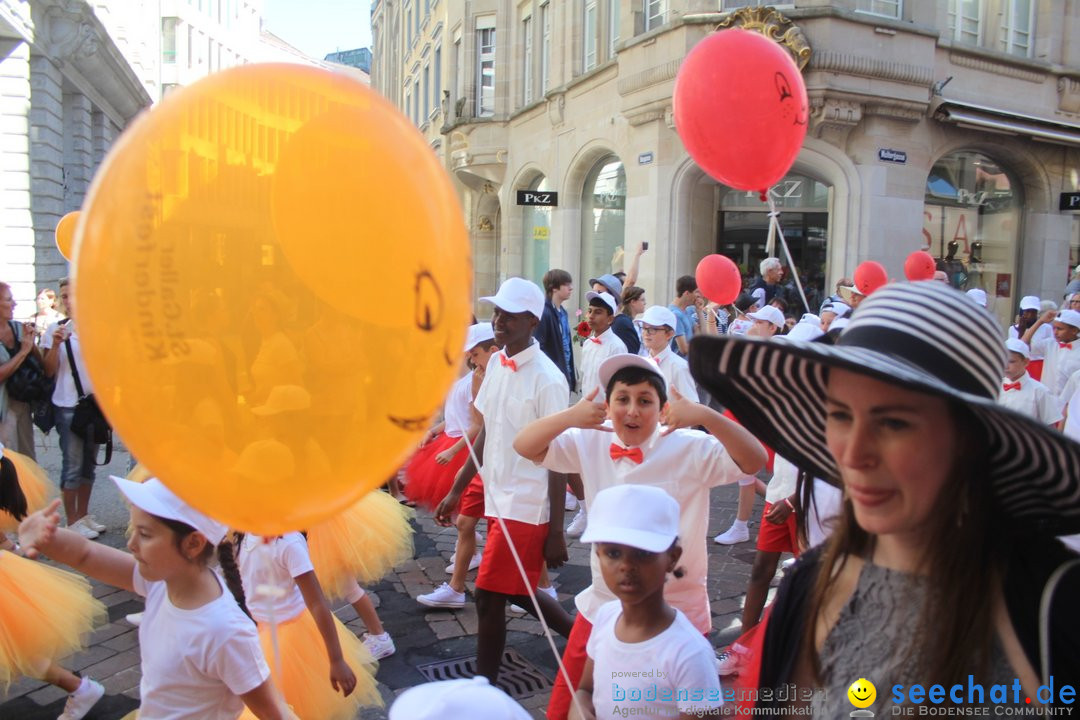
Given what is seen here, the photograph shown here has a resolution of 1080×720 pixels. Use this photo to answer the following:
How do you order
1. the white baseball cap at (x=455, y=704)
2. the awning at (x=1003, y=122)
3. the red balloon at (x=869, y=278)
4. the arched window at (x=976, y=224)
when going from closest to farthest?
the white baseball cap at (x=455, y=704) → the red balloon at (x=869, y=278) → the awning at (x=1003, y=122) → the arched window at (x=976, y=224)

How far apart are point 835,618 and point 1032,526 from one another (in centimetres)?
36

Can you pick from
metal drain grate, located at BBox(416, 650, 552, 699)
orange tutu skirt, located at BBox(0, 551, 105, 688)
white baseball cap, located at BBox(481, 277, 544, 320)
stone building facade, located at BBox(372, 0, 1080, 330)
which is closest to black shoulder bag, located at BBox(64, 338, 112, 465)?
orange tutu skirt, located at BBox(0, 551, 105, 688)

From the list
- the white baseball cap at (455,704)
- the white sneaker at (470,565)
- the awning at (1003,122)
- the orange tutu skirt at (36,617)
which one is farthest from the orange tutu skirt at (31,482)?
the awning at (1003,122)

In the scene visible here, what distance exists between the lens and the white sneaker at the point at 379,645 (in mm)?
4445

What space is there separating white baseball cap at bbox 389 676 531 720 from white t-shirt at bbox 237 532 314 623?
1.61 metres

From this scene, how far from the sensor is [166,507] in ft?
8.25

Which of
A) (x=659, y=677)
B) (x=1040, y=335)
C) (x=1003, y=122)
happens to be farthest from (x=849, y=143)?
(x=659, y=677)

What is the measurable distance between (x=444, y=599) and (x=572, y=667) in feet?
7.81

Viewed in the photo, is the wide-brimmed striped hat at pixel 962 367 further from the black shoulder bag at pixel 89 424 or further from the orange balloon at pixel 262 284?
the black shoulder bag at pixel 89 424

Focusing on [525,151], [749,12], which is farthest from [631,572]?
[525,151]

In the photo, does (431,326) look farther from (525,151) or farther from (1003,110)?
(525,151)

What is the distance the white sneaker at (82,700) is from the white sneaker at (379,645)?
1.30m

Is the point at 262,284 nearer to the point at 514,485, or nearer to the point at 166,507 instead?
the point at 166,507

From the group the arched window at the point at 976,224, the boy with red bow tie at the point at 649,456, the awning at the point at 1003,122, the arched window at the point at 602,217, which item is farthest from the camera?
the arched window at the point at 602,217
